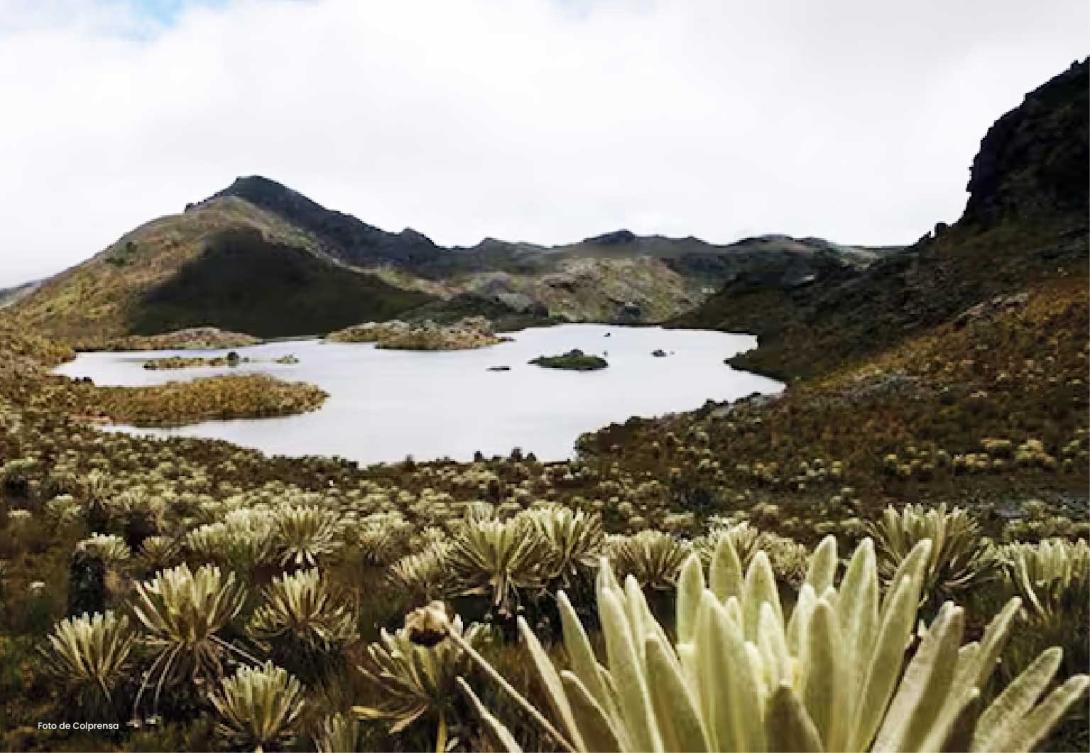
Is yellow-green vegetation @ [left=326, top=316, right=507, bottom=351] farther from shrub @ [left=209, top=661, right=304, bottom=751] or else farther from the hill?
shrub @ [left=209, top=661, right=304, bottom=751]

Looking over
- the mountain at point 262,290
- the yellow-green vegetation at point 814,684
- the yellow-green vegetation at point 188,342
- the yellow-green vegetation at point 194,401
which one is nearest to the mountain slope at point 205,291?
→ the mountain at point 262,290

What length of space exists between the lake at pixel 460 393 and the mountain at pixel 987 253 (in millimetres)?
5946

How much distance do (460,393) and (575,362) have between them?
35.7ft

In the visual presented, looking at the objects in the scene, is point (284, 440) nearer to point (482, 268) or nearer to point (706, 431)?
point (706, 431)

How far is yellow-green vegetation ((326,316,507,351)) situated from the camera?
62750 millimetres

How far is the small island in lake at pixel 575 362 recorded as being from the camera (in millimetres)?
44875

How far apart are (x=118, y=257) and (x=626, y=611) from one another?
158 metres

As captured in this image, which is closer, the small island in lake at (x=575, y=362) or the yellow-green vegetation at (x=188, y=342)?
the small island in lake at (x=575, y=362)

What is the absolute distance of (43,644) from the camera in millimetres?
4930

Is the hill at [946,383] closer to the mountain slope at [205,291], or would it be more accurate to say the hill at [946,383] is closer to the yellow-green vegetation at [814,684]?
the yellow-green vegetation at [814,684]

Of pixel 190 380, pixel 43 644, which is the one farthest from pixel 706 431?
pixel 190 380

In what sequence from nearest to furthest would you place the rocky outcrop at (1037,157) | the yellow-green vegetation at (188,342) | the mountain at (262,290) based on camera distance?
1. the rocky outcrop at (1037,157)
2. the yellow-green vegetation at (188,342)
3. the mountain at (262,290)

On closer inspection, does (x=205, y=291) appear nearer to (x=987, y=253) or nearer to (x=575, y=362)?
(x=575, y=362)

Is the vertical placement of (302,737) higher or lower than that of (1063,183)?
lower
